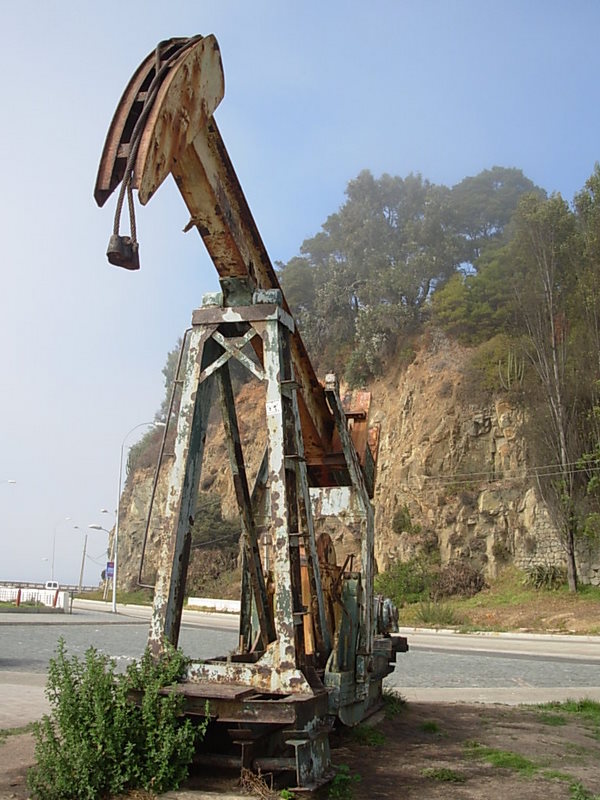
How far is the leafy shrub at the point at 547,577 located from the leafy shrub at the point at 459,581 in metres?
2.84

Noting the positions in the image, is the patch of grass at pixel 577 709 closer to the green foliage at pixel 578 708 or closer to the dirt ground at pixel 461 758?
the green foliage at pixel 578 708

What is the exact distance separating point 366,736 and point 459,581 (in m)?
24.2

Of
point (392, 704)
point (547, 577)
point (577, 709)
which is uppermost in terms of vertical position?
point (547, 577)

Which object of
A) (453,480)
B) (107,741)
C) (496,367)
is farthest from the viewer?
(496,367)

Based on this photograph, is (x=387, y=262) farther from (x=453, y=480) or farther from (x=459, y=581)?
(x=459, y=581)

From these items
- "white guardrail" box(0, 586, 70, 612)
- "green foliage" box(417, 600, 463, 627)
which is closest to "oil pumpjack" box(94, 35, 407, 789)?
"green foliage" box(417, 600, 463, 627)

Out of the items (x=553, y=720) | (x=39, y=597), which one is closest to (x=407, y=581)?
(x=39, y=597)

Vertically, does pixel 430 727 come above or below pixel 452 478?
below

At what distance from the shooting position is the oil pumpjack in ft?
15.8

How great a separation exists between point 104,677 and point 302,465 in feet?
6.56

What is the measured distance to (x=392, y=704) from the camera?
8422mm

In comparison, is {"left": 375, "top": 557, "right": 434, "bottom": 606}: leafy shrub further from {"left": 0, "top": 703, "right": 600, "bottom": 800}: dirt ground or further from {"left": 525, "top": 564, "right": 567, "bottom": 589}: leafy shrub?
{"left": 0, "top": 703, "right": 600, "bottom": 800}: dirt ground

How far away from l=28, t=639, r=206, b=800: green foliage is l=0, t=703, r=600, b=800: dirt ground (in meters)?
0.34

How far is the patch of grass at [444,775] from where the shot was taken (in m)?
5.61
